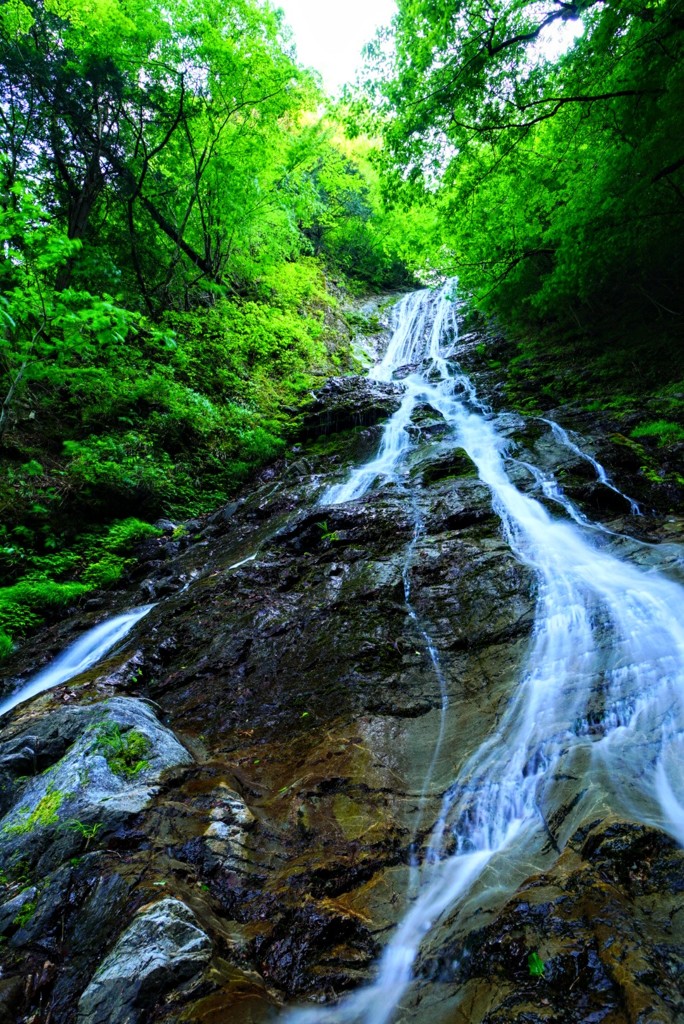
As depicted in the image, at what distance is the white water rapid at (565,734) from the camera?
91.5 inches

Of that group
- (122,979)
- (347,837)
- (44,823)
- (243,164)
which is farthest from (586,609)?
(243,164)

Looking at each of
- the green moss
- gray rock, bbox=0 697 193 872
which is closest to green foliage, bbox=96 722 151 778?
gray rock, bbox=0 697 193 872

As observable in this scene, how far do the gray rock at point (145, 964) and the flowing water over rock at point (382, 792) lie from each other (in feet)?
0.04

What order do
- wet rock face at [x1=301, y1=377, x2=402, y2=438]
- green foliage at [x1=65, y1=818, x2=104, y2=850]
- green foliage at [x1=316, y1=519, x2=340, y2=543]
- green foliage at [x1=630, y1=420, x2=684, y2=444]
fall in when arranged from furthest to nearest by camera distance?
wet rock face at [x1=301, y1=377, x2=402, y2=438], green foliage at [x1=630, y1=420, x2=684, y2=444], green foliage at [x1=316, y1=519, x2=340, y2=543], green foliage at [x1=65, y1=818, x2=104, y2=850]

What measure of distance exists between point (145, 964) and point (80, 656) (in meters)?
4.10

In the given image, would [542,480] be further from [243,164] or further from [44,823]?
[243,164]

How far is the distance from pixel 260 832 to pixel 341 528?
4.39 m

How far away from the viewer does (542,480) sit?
283 inches

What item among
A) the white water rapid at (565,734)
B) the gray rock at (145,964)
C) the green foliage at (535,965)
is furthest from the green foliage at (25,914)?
the green foliage at (535,965)

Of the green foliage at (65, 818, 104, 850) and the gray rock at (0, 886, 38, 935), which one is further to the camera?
the green foliage at (65, 818, 104, 850)

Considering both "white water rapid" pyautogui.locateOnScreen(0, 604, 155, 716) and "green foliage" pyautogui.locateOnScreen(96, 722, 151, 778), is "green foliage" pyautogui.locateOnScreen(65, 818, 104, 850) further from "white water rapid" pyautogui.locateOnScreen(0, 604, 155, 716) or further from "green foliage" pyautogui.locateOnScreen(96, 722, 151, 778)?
"white water rapid" pyautogui.locateOnScreen(0, 604, 155, 716)

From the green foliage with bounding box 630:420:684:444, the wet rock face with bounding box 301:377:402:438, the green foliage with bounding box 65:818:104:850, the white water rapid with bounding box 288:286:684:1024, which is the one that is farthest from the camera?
the wet rock face with bounding box 301:377:402:438

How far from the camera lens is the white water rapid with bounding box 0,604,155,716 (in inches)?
197

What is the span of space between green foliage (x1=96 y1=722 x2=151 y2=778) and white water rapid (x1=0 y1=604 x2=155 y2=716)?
1.88m
